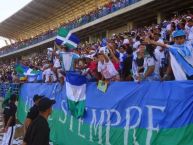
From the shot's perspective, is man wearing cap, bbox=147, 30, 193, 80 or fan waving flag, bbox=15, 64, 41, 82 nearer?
man wearing cap, bbox=147, 30, 193, 80

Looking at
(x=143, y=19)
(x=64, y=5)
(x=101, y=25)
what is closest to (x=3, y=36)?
(x=64, y=5)

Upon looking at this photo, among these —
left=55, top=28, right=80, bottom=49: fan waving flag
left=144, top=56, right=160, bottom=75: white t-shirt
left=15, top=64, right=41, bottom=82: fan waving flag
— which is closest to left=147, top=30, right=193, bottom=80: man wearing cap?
left=144, top=56, right=160, bottom=75: white t-shirt

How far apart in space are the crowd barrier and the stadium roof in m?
26.9

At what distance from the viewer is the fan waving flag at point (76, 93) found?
8379 mm

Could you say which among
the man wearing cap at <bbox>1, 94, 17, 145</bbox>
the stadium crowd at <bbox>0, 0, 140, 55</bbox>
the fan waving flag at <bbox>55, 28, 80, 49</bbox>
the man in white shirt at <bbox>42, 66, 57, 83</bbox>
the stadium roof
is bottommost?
the man wearing cap at <bbox>1, 94, 17, 145</bbox>

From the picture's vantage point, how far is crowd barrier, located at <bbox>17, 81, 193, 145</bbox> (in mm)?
5477

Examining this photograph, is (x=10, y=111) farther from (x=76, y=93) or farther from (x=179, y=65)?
(x=179, y=65)

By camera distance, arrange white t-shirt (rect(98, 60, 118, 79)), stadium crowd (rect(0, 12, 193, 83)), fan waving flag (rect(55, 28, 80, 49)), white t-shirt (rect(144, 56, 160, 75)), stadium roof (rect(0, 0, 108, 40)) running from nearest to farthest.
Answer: stadium crowd (rect(0, 12, 193, 83)) < white t-shirt (rect(144, 56, 160, 75)) < white t-shirt (rect(98, 60, 118, 79)) < fan waving flag (rect(55, 28, 80, 49)) < stadium roof (rect(0, 0, 108, 40))

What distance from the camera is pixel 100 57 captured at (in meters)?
8.23

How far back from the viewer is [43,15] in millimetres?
47062

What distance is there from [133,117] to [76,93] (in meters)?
2.38

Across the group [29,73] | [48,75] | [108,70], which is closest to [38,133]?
[108,70]

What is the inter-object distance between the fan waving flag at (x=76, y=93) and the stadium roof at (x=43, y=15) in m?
26.2

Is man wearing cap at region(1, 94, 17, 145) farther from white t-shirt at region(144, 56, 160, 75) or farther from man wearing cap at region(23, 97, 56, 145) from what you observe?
man wearing cap at region(23, 97, 56, 145)
